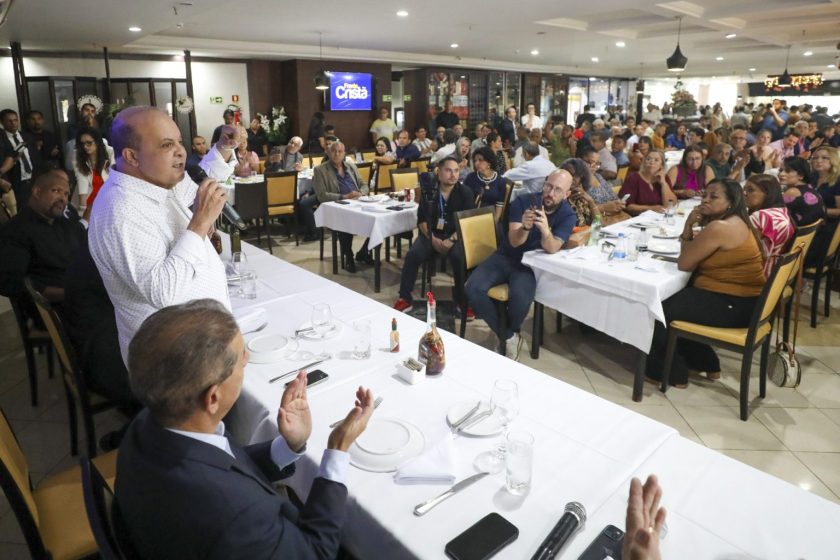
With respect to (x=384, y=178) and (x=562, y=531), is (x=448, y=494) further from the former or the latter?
(x=384, y=178)

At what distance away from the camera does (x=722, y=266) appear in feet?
9.89

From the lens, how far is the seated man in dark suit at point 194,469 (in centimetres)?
96

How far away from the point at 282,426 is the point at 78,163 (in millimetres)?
4456

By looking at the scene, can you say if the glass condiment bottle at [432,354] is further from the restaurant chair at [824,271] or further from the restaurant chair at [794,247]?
the restaurant chair at [824,271]

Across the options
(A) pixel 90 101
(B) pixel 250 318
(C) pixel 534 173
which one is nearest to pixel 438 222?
(C) pixel 534 173

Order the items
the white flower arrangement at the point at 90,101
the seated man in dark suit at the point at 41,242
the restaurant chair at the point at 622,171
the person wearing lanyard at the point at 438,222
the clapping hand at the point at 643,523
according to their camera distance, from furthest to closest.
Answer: the white flower arrangement at the point at 90,101 < the restaurant chair at the point at 622,171 < the person wearing lanyard at the point at 438,222 < the seated man in dark suit at the point at 41,242 < the clapping hand at the point at 643,523

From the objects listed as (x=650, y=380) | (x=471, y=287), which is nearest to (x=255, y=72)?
(x=471, y=287)

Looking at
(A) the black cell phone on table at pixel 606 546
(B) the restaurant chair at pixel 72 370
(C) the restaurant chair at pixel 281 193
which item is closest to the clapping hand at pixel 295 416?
(A) the black cell phone on table at pixel 606 546

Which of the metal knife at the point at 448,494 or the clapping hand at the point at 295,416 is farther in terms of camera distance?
the clapping hand at the point at 295,416

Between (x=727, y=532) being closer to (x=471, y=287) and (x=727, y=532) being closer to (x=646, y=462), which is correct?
(x=646, y=462)

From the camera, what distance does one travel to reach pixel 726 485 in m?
1.29

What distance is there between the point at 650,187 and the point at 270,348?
4.23m

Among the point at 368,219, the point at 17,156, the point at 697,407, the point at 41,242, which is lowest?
the point at 697,407

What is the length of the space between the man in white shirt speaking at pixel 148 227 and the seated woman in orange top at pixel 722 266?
2.49 metres
